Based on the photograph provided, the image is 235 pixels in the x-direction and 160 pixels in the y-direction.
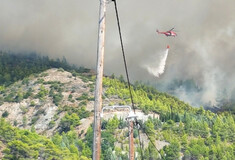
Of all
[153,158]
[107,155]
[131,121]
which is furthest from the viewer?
[153,158]

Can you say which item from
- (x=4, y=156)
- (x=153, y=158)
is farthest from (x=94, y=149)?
(x=153, y=158)

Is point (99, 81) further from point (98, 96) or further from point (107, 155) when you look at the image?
point (107, 155)

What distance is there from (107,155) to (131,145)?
161m

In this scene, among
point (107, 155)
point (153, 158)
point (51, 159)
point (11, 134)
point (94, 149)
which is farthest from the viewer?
point (153, 158)

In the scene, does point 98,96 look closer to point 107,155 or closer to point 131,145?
point 131,145

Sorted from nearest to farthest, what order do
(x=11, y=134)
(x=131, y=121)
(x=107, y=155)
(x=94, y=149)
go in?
1. (x=94, y=149)
2. (x=131, y=121)
3. (x=11, y=134)
4. (x=107, y=155)

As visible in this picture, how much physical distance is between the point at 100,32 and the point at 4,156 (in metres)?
108

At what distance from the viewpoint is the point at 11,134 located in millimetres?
141000

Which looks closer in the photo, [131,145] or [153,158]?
[131,145]

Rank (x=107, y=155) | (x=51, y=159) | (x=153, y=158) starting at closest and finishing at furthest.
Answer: (x=51, y=159)
(x=107, y=155)
(x=153, y=158)

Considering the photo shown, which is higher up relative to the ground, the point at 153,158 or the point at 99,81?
the point at 99,81

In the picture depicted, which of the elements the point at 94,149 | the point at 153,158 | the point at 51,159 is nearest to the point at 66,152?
the point at 51,159

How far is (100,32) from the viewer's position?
17.9 metres

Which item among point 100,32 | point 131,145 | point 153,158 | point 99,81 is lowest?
point 153,158
